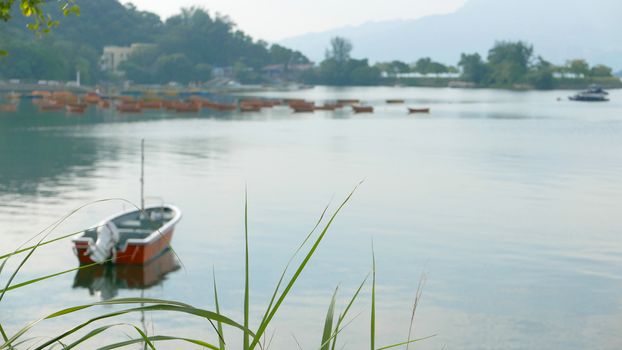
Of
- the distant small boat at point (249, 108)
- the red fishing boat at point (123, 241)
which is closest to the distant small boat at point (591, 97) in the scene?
the distant small boat at point (249, 108)

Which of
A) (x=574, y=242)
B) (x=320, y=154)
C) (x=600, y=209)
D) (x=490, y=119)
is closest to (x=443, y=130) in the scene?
A: (x=490, y=119)

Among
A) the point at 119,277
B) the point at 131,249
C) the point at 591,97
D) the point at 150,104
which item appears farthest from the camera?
the point at 591,97

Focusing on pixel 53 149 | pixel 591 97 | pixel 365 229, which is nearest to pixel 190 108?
pixel 53 149

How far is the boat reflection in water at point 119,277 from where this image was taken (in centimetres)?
1948

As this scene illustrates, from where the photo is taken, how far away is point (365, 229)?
2669cm

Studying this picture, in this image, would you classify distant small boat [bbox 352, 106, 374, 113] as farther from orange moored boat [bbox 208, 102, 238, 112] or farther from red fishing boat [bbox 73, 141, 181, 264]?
red fishing boat [bbox 73, 141, 181, 264]

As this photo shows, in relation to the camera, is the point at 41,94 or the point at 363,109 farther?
the point at 41,94

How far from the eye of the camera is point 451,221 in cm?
2838

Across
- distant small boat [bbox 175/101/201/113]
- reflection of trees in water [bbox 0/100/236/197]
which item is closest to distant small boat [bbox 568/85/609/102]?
distant small boat [bbox 175/101/201/113]

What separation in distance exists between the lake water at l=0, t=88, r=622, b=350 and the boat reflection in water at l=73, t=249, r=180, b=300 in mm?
64

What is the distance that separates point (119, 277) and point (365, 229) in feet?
29.5

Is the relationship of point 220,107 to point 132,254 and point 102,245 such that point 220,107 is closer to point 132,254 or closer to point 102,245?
point 132,254

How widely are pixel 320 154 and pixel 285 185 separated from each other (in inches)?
661

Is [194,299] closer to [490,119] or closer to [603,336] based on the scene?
[603,336]
